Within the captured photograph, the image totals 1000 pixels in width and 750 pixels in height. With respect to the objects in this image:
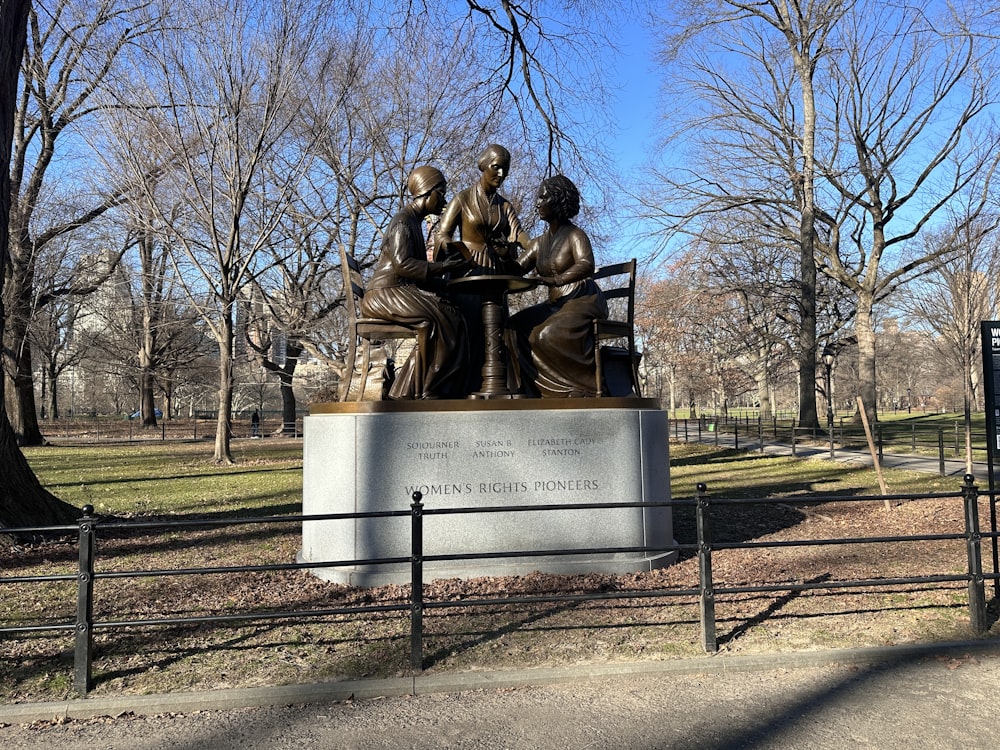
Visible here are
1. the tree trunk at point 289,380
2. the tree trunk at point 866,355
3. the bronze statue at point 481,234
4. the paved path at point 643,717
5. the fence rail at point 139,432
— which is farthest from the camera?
the fence rail at point 139,432

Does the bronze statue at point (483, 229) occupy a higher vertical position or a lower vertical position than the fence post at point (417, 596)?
higher

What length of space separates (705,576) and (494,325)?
3.68 m

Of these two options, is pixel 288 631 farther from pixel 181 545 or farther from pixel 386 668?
pixel 181 545

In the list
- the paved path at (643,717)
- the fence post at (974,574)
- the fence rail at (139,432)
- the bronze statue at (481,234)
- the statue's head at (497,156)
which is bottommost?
the paved path at (643,717)

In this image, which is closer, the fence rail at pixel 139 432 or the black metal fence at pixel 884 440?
the black metal fence at pixel 884 440

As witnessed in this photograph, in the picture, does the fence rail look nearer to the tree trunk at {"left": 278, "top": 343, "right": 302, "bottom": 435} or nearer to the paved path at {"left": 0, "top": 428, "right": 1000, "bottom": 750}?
→ the tree trunk at {"left": 278, "top": 343, "right": 302, "bottom": 435}

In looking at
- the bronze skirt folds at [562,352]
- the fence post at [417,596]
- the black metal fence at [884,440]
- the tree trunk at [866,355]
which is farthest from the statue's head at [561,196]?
the tree trunk at [866,355]

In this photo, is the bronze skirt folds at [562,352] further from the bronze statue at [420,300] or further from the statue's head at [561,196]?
the statue's head at [561,196]

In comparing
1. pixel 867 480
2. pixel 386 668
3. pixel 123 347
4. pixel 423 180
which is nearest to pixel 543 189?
pixel 423 180

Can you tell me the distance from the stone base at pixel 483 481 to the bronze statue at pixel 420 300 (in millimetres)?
595

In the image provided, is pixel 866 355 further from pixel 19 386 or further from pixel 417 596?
pixel 19 386

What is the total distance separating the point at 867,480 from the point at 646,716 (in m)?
12.3

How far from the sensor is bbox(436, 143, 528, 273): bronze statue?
8383 millimetres

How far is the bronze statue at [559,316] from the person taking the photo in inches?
303
